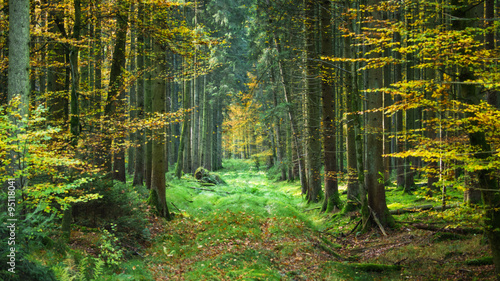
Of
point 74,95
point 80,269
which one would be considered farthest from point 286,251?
point 74,95

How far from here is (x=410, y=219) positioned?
377 inches

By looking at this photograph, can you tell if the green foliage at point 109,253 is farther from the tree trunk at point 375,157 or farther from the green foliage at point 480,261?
the tree trunk at point 375,157

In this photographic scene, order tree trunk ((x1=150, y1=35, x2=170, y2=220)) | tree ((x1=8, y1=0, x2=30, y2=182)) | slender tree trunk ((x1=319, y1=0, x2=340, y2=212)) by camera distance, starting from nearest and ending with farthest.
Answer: tree ((x1=8, y1=0, x2=30, y2=182)), tree trunk ((x1=150, y1=35, x2=170, y2=220)), slender tree trunk ((x1=319, y1=0, x2=340, y2=212))

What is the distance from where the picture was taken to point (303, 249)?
7.75 metres

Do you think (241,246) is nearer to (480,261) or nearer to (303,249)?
(303,249)

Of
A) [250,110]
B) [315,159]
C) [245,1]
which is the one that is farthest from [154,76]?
[250,110]

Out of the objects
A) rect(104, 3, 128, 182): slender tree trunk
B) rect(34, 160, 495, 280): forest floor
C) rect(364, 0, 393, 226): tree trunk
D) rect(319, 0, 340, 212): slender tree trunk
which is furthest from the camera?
rect(319, 0, 340, 212): slender tree trunk

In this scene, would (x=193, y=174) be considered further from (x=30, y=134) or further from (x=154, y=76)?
(x=30, y=134)

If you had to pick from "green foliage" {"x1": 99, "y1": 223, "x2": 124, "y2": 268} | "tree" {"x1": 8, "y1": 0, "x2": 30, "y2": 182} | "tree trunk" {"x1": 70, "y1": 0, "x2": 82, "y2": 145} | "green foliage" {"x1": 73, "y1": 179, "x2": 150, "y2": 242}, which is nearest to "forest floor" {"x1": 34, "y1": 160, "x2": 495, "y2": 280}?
"green foliage" {"x1": 99, "y1": 223, "x2": 124, "y2": 268}

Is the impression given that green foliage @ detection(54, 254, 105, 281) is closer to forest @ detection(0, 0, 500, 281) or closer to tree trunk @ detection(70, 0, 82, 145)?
forest @ detection(0, 0, 500, 281)

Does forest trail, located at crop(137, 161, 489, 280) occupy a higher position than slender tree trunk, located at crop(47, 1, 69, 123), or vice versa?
slender tree trunk, located at crop(47, 1, 69, 123)

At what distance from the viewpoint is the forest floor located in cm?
608

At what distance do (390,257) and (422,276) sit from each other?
1.12m

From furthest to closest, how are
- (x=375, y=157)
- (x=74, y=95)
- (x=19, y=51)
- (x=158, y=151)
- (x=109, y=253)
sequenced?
(x=158, y=151) → (x=375, y=157) → (x=74, y=95) → (x=19, y=51) → (x=109, y=253)
